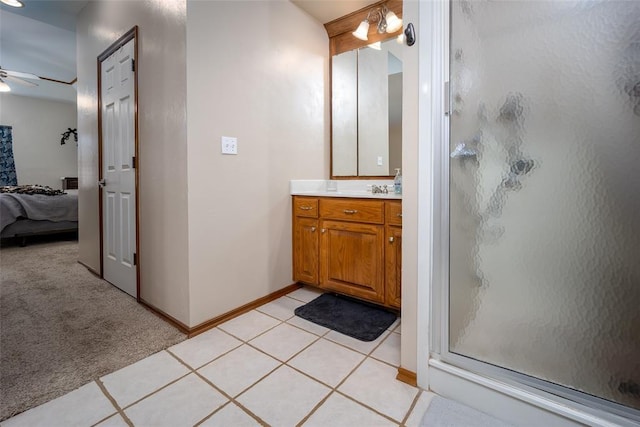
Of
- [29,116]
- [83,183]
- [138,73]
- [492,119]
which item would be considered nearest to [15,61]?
[29,116]

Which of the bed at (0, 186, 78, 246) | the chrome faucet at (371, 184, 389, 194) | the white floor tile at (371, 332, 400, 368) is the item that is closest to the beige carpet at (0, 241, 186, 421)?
the white floor tile at (371, 332, 400, 368)

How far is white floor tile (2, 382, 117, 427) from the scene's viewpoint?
1146 mm

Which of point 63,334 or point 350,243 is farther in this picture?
point 350,243

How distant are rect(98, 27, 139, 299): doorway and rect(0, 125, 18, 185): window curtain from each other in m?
5.42

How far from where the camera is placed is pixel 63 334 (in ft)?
5.94

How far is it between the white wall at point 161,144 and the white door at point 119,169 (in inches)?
6.7

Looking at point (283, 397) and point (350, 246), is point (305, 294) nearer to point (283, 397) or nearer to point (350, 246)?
point (350, 246)

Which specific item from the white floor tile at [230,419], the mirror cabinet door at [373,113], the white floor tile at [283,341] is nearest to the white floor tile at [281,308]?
the white floor tile at [283,341]

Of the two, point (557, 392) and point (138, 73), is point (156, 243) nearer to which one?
point (138, 73)

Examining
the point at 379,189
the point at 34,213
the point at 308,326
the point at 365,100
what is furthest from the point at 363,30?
the point at 34,213

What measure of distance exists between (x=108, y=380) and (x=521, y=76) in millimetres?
2187

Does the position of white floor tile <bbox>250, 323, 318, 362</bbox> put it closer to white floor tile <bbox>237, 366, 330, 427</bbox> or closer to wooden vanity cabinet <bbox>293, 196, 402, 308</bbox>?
white floor tile <bbox>237, 366, 330, 427</bbox>

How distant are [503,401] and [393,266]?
0.93 m

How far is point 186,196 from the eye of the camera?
1.76 meters
